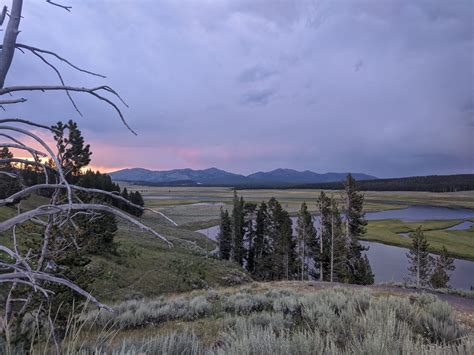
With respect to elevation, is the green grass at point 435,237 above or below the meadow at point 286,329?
below

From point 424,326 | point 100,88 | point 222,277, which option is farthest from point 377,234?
point 100,88

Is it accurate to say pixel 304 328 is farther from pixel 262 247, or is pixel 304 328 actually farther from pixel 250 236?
pixel 250 236

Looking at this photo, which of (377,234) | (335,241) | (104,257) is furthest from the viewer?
(377,234)

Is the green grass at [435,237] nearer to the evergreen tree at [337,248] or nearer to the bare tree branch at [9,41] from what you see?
the evergreen tree at [337,248]

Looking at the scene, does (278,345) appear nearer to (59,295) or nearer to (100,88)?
(100,88)

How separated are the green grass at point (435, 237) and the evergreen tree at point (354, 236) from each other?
72.9 feet

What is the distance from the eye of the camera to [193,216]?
84.8 meters

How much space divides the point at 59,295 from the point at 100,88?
19.7 ft

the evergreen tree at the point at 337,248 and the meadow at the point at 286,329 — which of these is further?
the evergreen tree at the point at 337,248

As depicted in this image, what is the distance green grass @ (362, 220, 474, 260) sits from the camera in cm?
4934

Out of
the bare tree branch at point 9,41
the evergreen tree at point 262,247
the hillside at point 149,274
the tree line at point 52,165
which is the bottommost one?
the evergreen tree at point 262,247

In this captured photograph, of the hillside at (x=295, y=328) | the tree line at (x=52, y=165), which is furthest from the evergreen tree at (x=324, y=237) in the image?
the tree line at (x=52, y=165)

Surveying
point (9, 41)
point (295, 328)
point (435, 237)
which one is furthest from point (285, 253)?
point (9, 41)

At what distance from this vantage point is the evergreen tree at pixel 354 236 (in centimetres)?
3278
